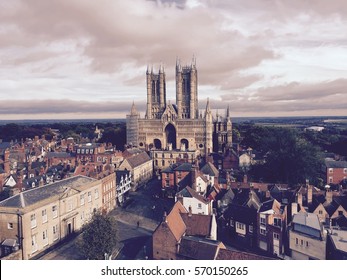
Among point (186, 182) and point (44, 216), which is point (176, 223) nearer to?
point (44, 216)

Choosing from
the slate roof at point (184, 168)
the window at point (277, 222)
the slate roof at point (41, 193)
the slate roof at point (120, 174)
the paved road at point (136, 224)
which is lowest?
the paved road at point (136, 224)

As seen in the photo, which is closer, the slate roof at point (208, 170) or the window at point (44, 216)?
the window at point (44, 216)

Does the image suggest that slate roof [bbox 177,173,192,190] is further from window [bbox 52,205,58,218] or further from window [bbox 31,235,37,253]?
window [bbox 31,235,37,253]

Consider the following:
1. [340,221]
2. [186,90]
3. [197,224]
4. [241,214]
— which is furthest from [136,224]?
[186,90]

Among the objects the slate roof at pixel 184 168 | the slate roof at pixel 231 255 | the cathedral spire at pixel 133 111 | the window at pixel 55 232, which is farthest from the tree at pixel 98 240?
the cathedral spire at pixel 133 111

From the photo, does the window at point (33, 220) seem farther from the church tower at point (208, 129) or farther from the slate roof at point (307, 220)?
the church tower at point (208, 129)
